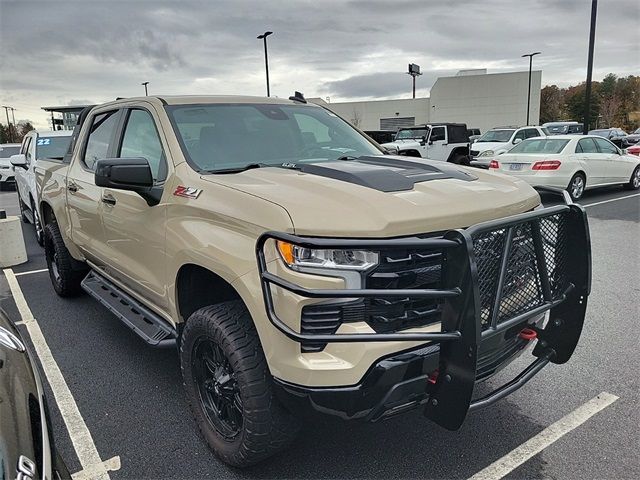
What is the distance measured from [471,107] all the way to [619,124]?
29848 mm

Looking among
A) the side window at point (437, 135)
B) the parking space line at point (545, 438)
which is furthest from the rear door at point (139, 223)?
the side window at point (437, 135)

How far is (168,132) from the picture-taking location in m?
3.23

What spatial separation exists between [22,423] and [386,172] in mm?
1973

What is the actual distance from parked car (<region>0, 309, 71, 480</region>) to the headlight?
41.6 inches

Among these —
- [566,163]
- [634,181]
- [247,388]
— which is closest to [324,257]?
[247,388]

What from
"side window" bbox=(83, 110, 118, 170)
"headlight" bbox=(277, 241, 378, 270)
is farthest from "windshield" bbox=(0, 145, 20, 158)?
"headlight" bbox=(277, 241, 378, 270)

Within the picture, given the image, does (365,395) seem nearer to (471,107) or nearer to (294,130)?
(294,130)

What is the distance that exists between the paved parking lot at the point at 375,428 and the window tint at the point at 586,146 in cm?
824

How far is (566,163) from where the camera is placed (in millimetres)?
11352

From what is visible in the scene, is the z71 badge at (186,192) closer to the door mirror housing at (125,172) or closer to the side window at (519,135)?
the door mirror housing at (125,172)

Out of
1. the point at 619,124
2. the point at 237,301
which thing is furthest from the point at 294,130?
the point at 619,124

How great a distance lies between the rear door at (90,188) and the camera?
4.13 meters

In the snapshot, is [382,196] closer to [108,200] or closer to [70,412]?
[108,200]

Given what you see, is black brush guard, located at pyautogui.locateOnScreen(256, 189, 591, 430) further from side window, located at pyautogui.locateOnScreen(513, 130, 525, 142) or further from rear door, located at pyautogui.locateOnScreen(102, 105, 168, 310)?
side window, located at pyautogui.locateOnScreen(513, 130, 525, 142)
